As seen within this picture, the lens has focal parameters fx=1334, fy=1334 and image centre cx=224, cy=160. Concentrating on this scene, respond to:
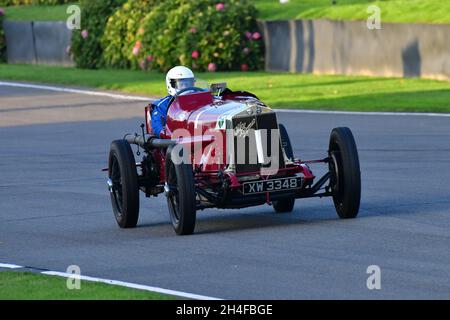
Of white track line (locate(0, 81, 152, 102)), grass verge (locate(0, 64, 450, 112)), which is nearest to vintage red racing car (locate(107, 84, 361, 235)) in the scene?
grass verge (locate(0, 64, 450, 112))

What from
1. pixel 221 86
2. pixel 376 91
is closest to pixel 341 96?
pixel 376 91

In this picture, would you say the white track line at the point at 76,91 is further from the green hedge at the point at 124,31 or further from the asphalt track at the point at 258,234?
Answer: the asphalt track at the point at 258,234

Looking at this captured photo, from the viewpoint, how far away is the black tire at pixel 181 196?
39.0ft

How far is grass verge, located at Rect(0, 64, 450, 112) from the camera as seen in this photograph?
25.9 m

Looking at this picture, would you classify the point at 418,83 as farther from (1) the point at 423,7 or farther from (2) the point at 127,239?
(2) the point at 127,239

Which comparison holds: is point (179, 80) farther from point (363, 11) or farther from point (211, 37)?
point (211, 37)

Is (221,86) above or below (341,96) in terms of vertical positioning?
above

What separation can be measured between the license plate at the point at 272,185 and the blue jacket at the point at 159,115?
5.84ft

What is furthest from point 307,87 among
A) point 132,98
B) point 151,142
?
point 151,142

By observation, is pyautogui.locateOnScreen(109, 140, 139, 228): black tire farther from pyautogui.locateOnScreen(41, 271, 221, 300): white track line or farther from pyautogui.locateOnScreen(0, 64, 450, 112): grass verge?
pyautogui.locateOnScreen(0, 64, 450, 112): grass verge

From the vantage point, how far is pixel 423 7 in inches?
1250

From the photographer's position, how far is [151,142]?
1335 cm

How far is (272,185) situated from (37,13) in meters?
34.6
